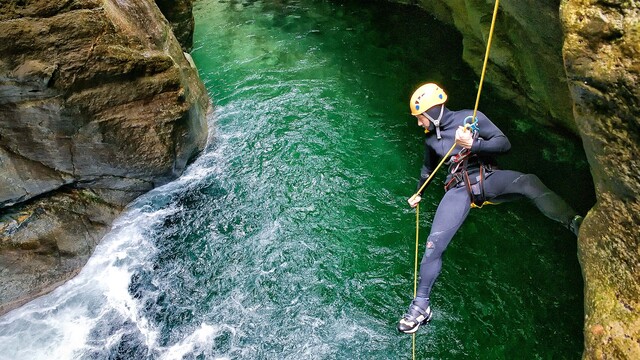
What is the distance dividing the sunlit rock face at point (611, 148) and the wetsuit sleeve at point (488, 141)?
3.95 feet

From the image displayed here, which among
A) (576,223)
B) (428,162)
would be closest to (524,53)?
(428,162)

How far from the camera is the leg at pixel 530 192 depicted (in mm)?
4859

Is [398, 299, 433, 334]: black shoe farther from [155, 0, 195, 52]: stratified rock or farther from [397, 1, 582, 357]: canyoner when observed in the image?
[155, 0, 195, 52]: stratified rock

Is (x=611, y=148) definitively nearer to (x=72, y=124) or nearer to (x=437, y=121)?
(x=437, y=121)

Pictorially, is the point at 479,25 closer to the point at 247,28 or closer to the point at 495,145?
the point at 495,145

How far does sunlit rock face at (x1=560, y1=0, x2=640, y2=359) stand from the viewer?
3303 millimetres

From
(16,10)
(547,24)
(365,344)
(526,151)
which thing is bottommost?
(365,344)

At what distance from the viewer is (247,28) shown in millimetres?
14344

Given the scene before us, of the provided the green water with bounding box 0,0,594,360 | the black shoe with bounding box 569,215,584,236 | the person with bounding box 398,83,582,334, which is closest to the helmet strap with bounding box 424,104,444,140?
the person with bounding box 398,83,582,334

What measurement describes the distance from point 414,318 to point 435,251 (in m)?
0.74

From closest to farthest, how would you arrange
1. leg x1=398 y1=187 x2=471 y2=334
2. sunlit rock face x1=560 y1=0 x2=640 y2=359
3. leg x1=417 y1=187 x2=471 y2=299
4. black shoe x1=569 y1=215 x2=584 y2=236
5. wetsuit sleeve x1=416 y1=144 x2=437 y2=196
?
sunlit rock face x1=560 y1=0 x2=640 y2=359, black shoe x1=569 y1=215 x2=584 y2=236, leg x1=398 y1=187 x2=471 y2=334, leg x1=417 y1=187 x2=471 y2=299, wetsuit sleeve x1=416 y1=144 x2=437 y2=196

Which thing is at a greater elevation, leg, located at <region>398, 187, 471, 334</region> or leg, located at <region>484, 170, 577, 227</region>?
leg, located at <region>484, 170, 577, 227</region>

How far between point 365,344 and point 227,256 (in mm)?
2508

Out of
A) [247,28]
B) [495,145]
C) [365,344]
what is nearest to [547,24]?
[495,145]
